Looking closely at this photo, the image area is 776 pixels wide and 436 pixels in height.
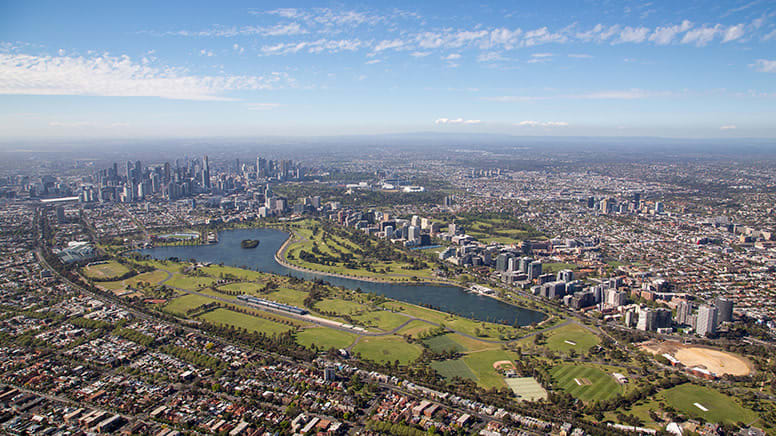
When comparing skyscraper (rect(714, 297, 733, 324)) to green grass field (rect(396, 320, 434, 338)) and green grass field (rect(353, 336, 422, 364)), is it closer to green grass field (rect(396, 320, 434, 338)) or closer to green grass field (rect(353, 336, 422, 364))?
green grass field (rect(396, 320, 434, 338))

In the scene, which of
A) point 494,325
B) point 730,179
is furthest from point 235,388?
point 730,179

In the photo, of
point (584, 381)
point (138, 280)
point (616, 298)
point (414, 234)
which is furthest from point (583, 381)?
point (138, 280)

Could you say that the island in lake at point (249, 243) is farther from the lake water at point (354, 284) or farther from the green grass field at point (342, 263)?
the green grass field at point (342, 263)

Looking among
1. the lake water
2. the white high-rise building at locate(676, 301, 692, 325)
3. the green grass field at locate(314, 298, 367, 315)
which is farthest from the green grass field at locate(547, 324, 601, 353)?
the green grass field at locate(314, 298, 367, 315)

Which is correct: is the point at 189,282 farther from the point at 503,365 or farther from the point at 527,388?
the point at 527,388

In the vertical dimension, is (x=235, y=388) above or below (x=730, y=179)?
below

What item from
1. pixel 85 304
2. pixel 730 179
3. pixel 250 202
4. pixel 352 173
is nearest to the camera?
pixel 85 304

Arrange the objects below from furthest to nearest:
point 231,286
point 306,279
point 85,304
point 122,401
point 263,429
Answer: point 306,279 < point 231,286 < point 85,304 < point 122,401 < point 263,429

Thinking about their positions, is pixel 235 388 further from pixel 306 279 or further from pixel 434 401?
pixel 306 279
